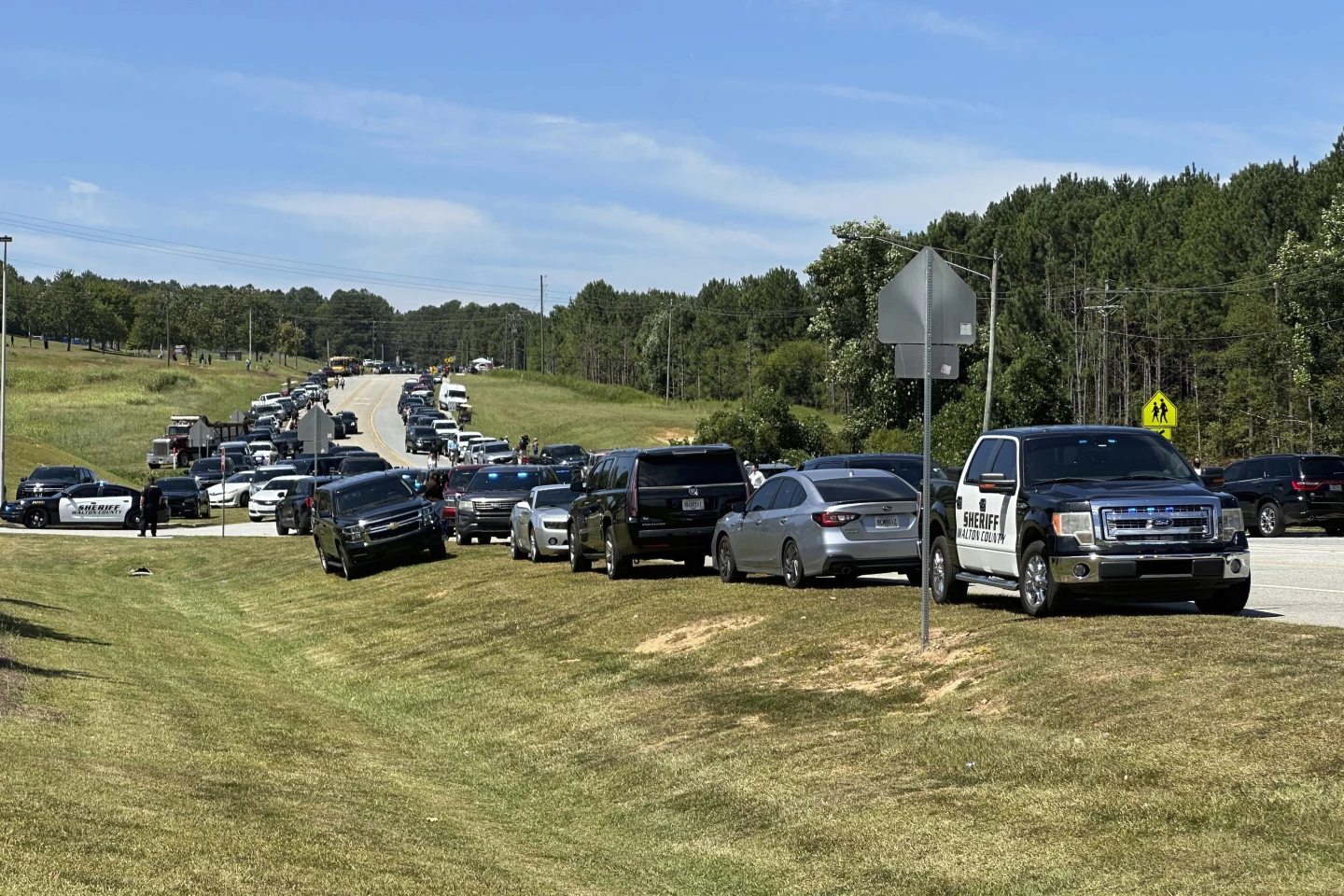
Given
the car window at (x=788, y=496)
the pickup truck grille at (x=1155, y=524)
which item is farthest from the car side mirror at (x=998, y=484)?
the car window at (x=788, y=496)

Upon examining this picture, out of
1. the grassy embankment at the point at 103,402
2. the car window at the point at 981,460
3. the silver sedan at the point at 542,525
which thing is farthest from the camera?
the grassy embankment at the point at 103,402

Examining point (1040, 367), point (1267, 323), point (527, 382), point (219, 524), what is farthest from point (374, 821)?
point (527, 382)

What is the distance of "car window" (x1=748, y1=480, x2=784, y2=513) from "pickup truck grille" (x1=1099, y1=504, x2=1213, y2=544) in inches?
300

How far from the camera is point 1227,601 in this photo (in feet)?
50.5

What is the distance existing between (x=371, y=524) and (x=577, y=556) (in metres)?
6.10

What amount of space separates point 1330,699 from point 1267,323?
78.0 m

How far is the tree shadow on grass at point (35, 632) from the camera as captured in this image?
20766 millimetres

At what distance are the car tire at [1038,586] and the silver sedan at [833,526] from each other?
176 inches

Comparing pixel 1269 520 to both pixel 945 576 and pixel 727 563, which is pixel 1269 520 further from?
pixel 945 576

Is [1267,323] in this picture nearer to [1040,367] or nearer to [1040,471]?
[1040,367]

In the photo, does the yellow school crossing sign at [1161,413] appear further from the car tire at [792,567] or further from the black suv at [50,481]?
the black suv at [50,481]

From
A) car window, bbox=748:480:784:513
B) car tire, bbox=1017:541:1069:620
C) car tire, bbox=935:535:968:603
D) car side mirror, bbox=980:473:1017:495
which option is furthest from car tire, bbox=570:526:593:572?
car tire, bbox=1017:541:1069:620

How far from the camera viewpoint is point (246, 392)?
144125 millimetres

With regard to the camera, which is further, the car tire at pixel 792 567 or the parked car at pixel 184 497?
the parked car at pixel 184 497
